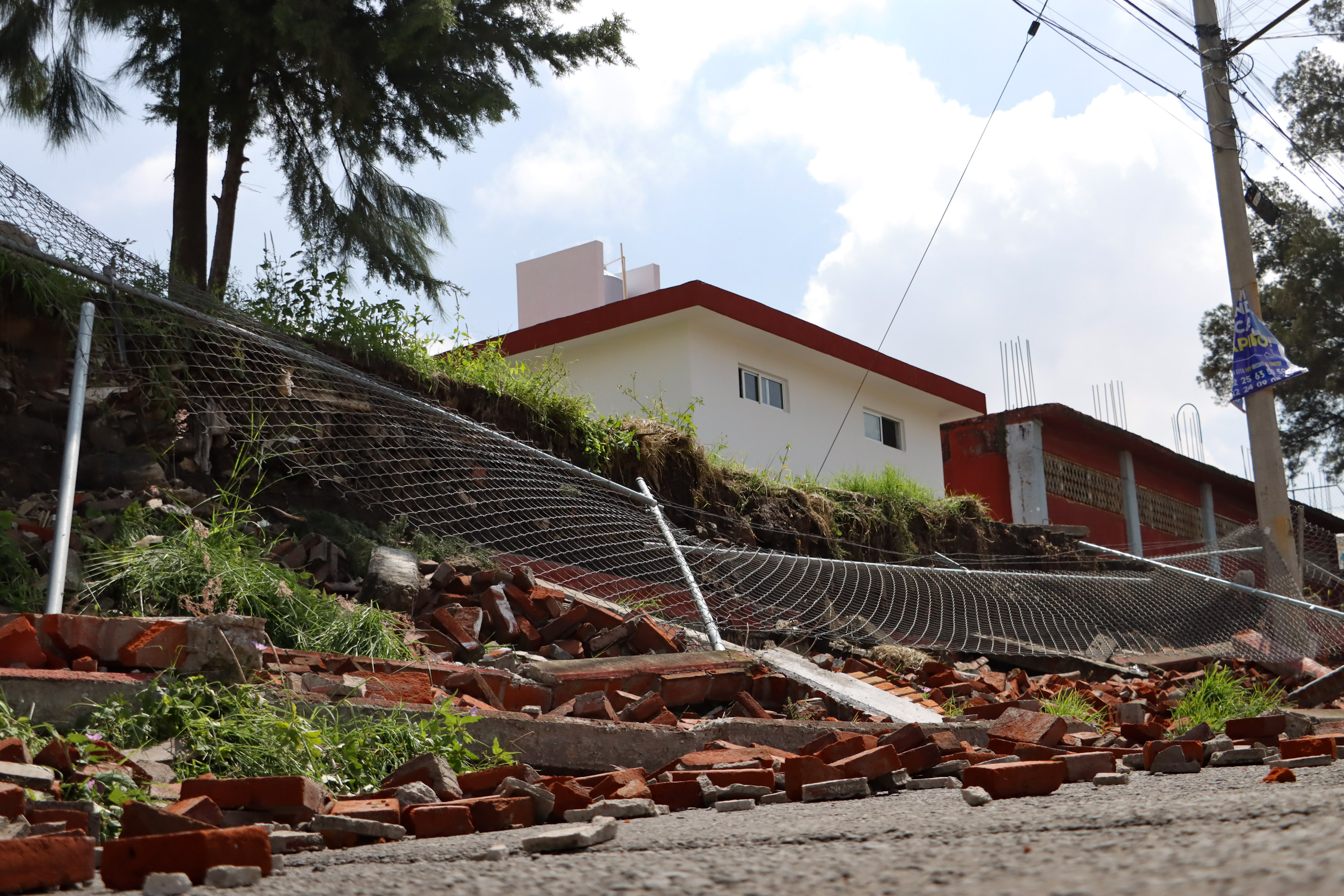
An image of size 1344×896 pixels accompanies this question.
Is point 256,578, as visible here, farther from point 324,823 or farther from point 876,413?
point 876,413

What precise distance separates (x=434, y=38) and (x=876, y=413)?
8200 mm

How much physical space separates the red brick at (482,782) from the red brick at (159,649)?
910 millimetres

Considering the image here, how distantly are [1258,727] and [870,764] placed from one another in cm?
146

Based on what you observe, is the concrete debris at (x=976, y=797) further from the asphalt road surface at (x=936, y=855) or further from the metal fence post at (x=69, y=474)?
the metal fence post at (x=69, y=474)

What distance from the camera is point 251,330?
184 inches

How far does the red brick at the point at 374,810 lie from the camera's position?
79.4 inches

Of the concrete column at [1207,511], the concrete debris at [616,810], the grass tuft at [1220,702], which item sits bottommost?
the grass tuft at [1220,702]

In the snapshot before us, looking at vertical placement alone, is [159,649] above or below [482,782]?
above

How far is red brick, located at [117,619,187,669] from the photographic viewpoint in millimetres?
2836

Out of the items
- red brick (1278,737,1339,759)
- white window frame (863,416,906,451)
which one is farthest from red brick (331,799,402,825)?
white window frame (863,416,906,451)

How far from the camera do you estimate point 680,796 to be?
7.73ft

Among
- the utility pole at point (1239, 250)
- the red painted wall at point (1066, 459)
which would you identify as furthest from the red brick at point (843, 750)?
the red painted wall at point (1066, 459)

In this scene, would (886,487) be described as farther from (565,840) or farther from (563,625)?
(565,840)

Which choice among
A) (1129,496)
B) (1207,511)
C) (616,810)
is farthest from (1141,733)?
(1207,511)
